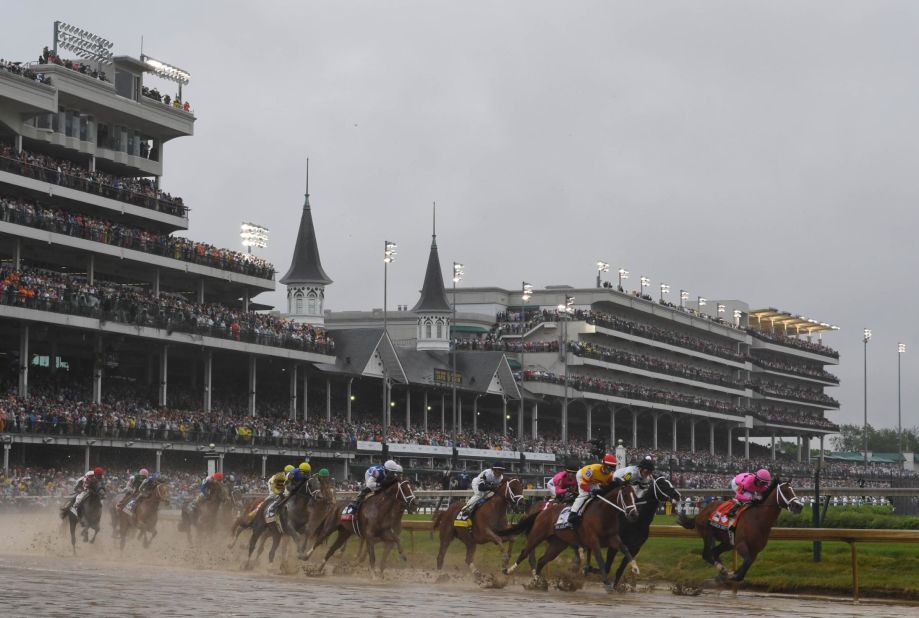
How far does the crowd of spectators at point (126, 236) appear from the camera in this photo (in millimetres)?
51938

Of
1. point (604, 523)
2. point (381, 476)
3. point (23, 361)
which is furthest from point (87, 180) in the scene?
point (604, 523)

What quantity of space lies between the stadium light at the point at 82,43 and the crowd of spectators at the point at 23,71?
2.79 meters

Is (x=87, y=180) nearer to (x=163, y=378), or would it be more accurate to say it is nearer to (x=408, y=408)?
(x=163, y=378)

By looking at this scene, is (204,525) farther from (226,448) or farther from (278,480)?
(226,448)

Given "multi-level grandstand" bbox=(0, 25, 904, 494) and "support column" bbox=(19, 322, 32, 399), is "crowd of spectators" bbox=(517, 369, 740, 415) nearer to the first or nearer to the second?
"multi-level grandstand" bbox=(0, 25, 904, 494)

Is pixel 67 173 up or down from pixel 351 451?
up

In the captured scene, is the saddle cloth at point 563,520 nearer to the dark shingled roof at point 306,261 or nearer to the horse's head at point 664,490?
the horse's head at point 664,490

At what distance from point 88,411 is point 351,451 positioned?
15381mm

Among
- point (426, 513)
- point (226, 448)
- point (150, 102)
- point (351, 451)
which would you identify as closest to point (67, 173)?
point (150, 102)

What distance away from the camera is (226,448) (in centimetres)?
5550

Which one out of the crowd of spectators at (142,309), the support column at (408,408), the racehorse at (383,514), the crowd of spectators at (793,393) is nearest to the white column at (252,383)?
the crowd of spectators at (142,309)

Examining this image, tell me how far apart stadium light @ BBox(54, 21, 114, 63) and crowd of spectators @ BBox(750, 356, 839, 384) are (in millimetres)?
79066

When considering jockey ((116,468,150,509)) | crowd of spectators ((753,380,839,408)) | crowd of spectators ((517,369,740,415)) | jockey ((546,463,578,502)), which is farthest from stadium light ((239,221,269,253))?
crowd of spectators ((753,380,839,408))

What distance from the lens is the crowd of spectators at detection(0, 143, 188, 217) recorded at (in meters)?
53.0
